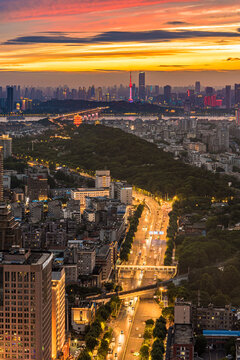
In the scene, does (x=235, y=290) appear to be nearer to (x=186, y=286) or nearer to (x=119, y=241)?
(x=186, y=286)

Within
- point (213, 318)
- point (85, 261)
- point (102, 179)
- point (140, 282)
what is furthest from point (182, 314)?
point (102, 179)

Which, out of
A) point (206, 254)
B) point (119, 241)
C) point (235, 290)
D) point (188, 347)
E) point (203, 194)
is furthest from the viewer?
point (203, 194)

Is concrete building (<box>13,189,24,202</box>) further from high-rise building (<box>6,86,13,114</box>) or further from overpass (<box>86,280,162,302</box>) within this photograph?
high-rise building (<box>6,86,13,114</box>)

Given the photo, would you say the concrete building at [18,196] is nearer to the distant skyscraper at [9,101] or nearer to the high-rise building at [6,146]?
the high-rise building at [6,146]

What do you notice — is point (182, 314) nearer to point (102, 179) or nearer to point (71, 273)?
point (71, 273)

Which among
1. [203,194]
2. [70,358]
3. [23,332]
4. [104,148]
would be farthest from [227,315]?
[104,148]

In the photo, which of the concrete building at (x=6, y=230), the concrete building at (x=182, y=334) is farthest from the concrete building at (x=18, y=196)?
the concrete building at (x=182, y=334)

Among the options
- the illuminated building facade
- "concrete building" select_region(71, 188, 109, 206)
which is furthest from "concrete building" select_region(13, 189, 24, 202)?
the illuminated building facade
